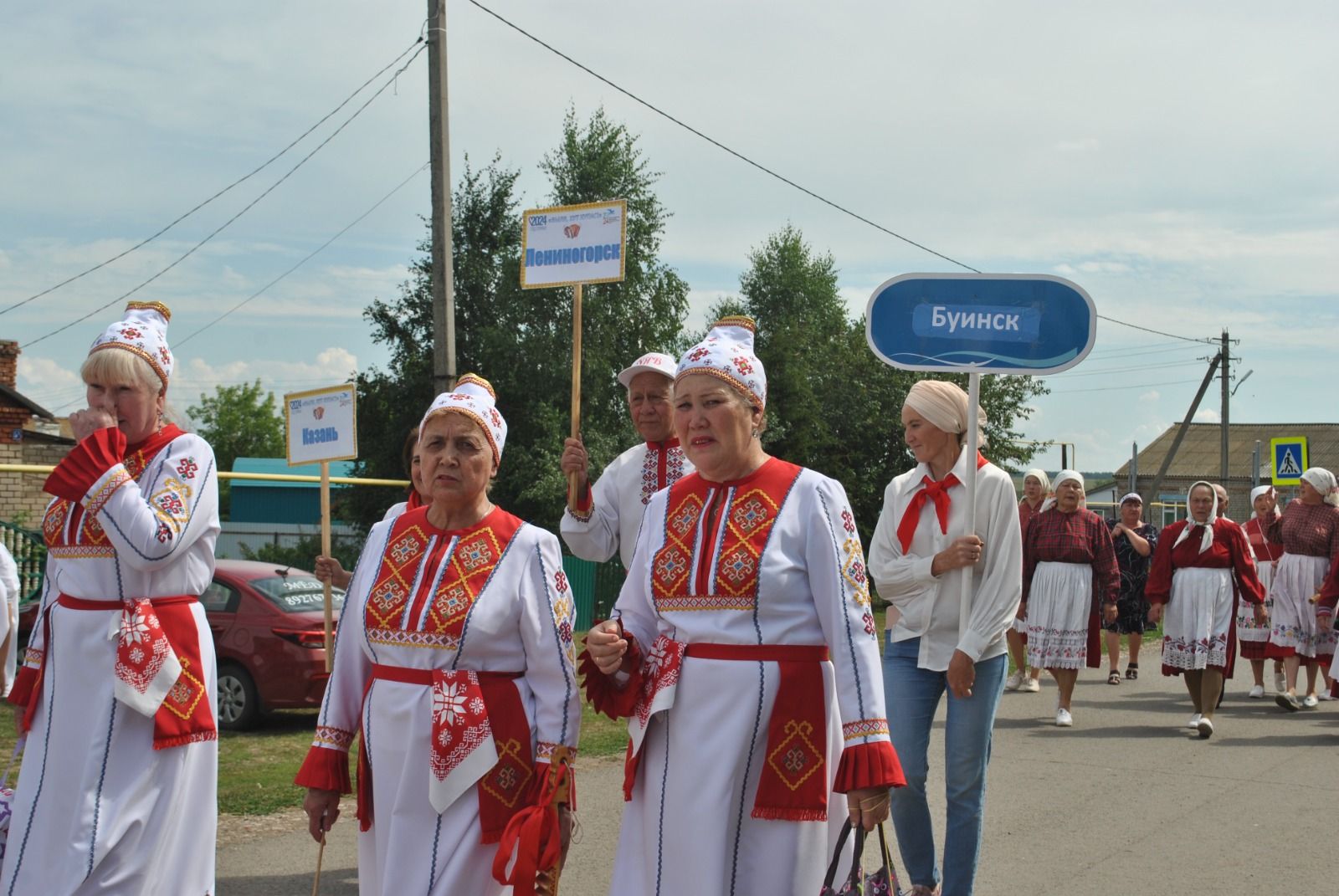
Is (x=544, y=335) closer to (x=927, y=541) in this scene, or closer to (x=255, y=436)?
(x=927, y=541)

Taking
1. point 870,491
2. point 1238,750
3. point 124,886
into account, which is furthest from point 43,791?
point 870,491

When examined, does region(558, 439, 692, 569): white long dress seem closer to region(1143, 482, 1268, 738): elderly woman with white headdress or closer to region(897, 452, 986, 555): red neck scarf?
region(897, 452, 986, 555): red neck scarf

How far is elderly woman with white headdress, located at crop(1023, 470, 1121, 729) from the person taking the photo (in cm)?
1227

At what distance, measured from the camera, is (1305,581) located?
1333cm

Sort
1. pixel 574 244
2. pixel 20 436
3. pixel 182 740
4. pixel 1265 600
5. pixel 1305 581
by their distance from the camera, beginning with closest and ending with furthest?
pixel 182 740
pixel 574 244
pixel 1305 581
pixel 1265 600
pixel 20 436

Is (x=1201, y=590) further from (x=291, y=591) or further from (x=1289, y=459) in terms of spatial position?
(x=1289, y=459)

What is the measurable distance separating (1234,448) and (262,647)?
78983 mm

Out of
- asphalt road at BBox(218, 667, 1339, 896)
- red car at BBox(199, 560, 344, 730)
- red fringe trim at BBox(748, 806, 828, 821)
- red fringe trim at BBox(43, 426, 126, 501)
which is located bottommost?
asphalt road at BBox(218, 667, 1339, 896)

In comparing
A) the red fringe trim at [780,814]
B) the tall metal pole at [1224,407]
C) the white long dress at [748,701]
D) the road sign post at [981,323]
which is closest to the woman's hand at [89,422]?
the white long dress at [748,701]

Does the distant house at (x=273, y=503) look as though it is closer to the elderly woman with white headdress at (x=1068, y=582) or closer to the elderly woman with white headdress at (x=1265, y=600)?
the elderly woman with white headdress at (x=1265, y=600)

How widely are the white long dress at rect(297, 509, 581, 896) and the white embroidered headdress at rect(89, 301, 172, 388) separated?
1.27 metres

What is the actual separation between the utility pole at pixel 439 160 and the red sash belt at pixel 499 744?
Result: 35.6ft

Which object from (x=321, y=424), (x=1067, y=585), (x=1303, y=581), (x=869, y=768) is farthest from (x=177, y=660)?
(x=1303, y=581)

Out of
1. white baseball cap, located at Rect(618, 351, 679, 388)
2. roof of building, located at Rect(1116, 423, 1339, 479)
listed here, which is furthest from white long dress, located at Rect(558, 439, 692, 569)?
roof of building, located at Rect(1116, 423, 1339, 479)
